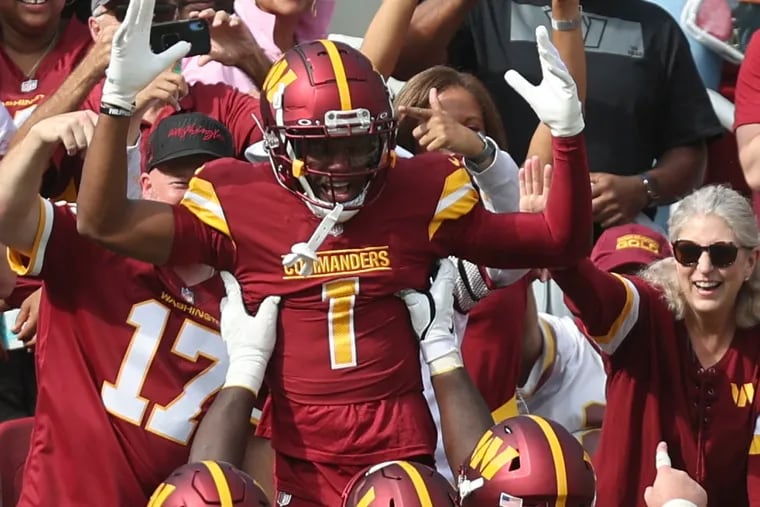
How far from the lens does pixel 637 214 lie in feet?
18.2

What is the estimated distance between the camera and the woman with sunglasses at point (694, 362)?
15.4 ft

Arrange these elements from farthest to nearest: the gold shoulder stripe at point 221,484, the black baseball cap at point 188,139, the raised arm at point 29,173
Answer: the black baseball cap at point 188,139 < the raised arm at point 29,173 < the gold shoulder stripe at point 221,484

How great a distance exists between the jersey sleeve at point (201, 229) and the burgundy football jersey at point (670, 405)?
4.01 ft

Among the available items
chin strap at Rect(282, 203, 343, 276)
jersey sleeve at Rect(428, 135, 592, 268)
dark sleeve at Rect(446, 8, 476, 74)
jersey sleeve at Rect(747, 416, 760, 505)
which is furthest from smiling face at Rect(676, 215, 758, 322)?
chin strap at Rect(282, 203, 343, 276)

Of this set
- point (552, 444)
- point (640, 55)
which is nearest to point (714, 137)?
point (640, 55)

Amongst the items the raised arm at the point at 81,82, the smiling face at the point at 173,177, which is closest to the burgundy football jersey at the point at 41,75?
the raised arm at the point at 81,82

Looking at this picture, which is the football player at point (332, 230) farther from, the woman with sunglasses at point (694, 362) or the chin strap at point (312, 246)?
the woman with sunglasses at point (694, 362)

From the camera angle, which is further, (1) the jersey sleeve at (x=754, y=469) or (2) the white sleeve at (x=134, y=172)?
(1) the jersey sleeve at (x=754, y=469)

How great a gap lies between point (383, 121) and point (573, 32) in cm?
132

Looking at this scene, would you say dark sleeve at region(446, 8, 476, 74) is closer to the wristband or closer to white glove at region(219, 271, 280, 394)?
white glove at region(219, 271, 280, 394)

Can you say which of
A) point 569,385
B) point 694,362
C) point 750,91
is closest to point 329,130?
point 694,362

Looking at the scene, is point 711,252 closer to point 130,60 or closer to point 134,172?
point 134,172

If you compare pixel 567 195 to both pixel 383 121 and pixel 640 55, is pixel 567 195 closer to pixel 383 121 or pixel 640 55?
pixel 383 121

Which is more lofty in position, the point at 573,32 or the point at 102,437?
the point at 573,32
